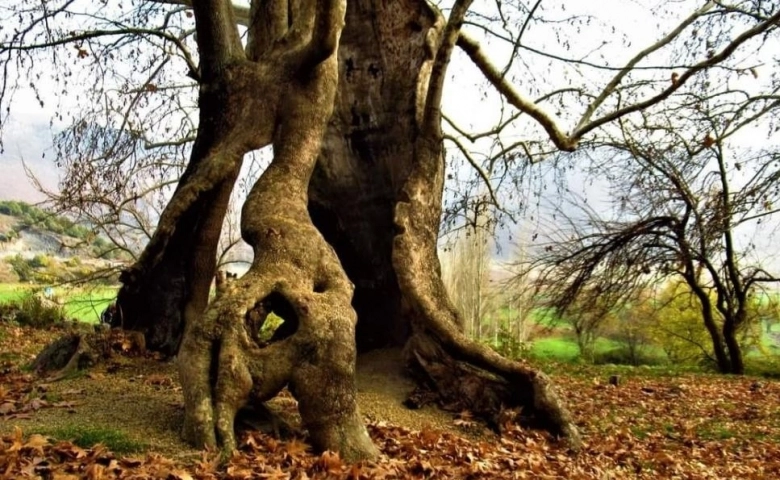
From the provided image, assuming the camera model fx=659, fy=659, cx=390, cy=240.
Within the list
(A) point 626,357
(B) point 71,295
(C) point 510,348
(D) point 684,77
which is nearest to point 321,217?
(D) point 684,77

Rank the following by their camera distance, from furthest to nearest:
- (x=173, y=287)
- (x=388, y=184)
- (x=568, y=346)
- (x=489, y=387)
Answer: (x=568, y=346) < (x=388, y=184) < (x=173, y=287) < (x=489, y=387)

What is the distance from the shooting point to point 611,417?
825 centimetres

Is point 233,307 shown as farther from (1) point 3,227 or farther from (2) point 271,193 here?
(1) point 3,227

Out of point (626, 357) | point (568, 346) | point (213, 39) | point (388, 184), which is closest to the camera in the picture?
point (213, 39)

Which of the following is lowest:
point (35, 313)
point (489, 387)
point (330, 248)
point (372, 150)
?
point (489, 387)

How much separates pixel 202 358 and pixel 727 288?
14667mm

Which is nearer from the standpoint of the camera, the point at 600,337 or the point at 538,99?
the point at 538,99

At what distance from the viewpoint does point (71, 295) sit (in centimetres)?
1927

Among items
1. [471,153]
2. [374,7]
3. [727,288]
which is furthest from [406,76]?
[727,288]

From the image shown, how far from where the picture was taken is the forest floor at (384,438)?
388 centimetres

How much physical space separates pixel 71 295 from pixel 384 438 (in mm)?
16786

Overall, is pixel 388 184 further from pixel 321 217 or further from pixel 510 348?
pixel 510 348

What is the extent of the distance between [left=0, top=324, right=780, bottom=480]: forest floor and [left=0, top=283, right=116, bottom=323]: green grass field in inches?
342

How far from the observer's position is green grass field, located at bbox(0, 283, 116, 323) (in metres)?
18.0
